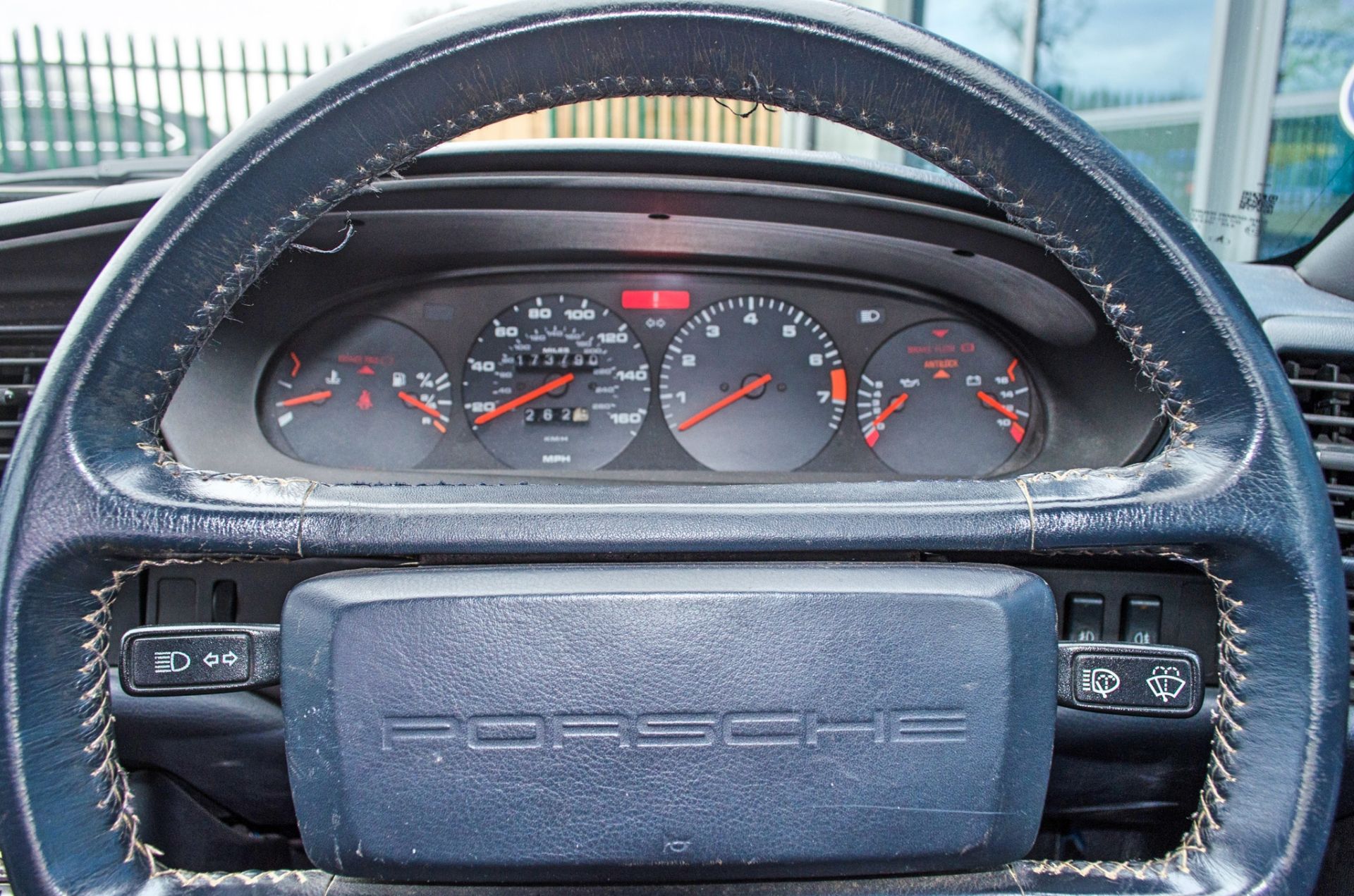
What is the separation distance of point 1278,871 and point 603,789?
1.87 feet

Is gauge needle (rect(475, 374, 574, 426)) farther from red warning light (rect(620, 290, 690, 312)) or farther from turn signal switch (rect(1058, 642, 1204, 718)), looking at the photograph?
turn signal switch (rect(1058, 642, 1204, 718))

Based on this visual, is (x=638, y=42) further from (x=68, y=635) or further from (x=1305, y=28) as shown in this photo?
(x=1305, y=28)

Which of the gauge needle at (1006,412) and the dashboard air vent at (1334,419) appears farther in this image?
the gauge needle at (1006,412)

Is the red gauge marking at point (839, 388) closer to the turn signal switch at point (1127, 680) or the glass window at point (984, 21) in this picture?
the turn signal switch at point (1127, 680)

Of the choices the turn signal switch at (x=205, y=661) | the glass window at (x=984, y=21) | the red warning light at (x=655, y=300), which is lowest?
the turn signal switch at (x=205, y=661)

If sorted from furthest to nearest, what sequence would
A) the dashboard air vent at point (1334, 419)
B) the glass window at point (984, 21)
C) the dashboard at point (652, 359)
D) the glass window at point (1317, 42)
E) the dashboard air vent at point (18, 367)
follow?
the glass window at point (984, 21), the glass window at point (1317, 42), the dashboard at point (652, 359), the dashboard air vent at point (18, 367), the dashboard air vent at point (1334, 419)

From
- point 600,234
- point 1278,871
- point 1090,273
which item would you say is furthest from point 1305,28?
point 1278,871

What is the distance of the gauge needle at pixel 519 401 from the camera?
2273 millimetres

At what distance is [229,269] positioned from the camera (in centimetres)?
82

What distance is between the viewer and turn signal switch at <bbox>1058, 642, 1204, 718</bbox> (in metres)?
0.87

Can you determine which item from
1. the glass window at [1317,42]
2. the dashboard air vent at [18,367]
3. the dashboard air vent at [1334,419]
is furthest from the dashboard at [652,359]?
the glass window at [1317,42]

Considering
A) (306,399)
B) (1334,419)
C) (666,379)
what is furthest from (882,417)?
(306,399)

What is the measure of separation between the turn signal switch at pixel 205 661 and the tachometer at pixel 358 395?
53.6 inches

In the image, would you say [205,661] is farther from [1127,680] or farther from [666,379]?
[666,379]
